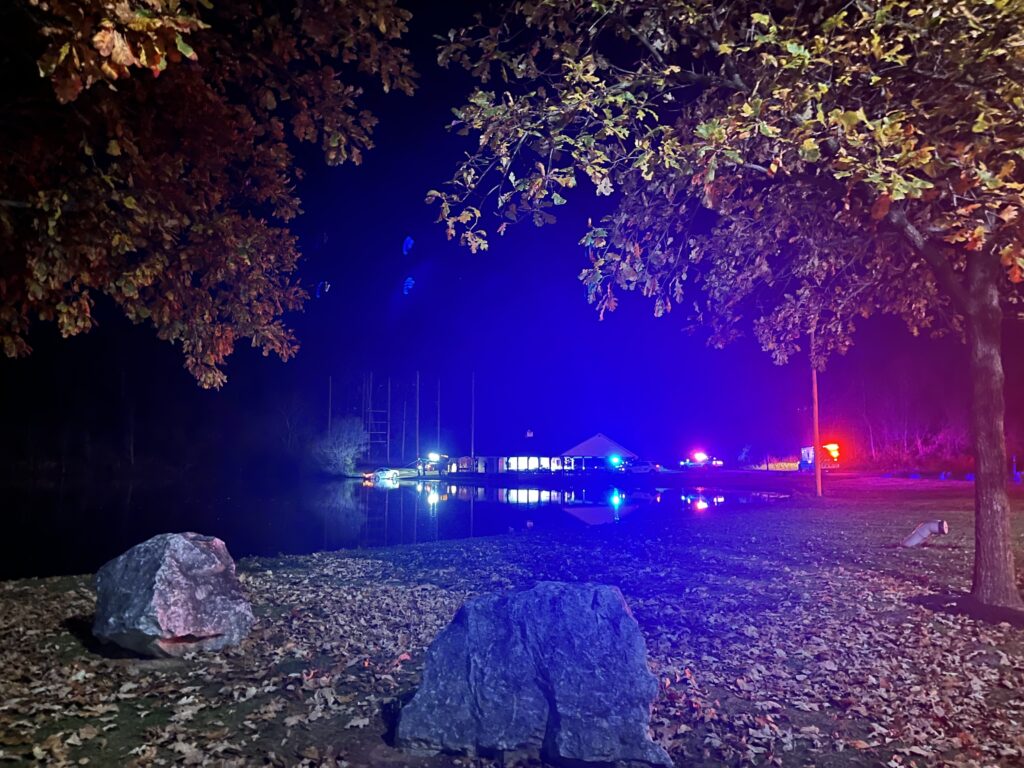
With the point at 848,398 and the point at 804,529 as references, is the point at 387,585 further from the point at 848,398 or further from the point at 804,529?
the point at 848,398

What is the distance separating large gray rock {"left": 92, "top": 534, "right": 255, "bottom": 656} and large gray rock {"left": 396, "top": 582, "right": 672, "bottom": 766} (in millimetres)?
3495

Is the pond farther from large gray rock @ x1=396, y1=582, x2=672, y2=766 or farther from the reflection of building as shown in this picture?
the reflection of building

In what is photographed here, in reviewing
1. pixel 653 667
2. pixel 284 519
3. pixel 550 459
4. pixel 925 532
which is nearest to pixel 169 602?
pixel 653 667

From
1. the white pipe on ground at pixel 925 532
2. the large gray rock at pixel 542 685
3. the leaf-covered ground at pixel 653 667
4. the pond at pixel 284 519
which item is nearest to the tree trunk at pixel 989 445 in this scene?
the leaf-covered ground at pixel 653 667

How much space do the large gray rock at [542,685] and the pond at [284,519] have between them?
52.0 ft

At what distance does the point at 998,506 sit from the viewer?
9812mm

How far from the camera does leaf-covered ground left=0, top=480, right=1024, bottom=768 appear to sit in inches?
226

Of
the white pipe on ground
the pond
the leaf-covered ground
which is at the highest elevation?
the white pipe on ground

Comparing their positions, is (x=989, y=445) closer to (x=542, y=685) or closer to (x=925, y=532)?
(x=925, y=532)

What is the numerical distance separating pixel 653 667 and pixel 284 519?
89.6 feet

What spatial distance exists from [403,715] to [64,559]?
62.4ft

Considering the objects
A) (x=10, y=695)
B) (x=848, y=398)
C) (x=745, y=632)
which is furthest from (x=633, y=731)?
(x=848, y=398)

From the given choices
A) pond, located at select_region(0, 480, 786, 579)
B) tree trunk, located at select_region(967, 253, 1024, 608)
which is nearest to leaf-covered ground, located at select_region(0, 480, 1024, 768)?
tree trunk, located at select_region(967, 253, 1024, 608)

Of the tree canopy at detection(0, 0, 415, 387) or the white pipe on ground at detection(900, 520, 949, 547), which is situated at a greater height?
the tree canopy at detection(0, 0, 415, 387)
